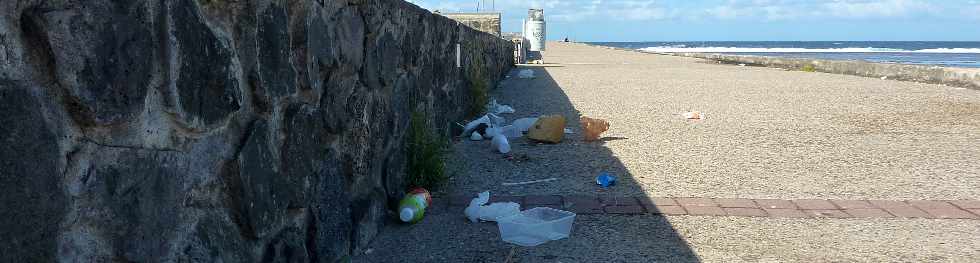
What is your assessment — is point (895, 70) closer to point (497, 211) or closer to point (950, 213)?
point (950, 213)

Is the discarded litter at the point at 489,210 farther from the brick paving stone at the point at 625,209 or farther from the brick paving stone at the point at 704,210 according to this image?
the brick paving stone at the point at 704,210

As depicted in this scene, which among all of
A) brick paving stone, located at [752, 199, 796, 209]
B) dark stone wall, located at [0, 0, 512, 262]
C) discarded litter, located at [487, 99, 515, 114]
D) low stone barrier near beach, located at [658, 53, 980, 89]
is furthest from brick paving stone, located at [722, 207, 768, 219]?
low stone barrier near beach, located at [658, 53, 980, 89]

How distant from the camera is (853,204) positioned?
4.26m

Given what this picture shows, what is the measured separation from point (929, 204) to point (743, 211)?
3.60 feet

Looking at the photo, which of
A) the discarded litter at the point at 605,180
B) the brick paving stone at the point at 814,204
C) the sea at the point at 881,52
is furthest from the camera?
the sea at the point at 881,52

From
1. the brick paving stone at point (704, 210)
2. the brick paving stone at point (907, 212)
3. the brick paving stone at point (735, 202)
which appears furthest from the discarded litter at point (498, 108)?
the brick paving stone at point (907, 212)

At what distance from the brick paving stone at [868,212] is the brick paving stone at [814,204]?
0.11m

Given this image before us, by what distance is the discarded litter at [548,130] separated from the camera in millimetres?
6414

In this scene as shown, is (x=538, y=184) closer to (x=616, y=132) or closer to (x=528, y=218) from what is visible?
(x=528, y=218)

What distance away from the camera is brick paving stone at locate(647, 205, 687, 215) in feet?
13.4

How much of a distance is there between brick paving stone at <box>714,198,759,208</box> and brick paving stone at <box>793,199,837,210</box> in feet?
0.82

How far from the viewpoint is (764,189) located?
4688mm

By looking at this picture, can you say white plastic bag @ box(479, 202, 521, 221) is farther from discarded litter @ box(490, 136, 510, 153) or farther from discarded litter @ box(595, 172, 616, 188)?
discarded litter @ box(490, 136, 510, 153)

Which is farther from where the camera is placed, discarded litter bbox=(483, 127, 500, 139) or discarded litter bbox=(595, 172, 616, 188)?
discarded litter bbox=(483, 127, 500, 139)
